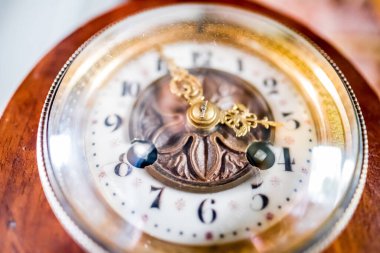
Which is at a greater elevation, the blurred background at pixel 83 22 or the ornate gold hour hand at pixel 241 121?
the blurred background at pixel 83 22

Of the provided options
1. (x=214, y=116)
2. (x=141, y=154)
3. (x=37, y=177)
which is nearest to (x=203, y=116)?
(x=214, y=116)

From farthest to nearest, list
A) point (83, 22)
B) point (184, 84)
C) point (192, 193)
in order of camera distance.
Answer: point (83, 22) < point (184, 84) < point (192, 193)

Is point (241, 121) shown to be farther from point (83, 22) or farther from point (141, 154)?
point (83, 22)

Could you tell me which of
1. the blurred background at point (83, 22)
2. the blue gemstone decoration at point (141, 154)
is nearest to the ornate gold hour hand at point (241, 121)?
the blue gemstone decoration at point (141, 154)

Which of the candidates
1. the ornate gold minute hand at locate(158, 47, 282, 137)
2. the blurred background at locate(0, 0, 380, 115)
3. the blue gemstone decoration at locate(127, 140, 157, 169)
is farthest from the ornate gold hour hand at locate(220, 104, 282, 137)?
the blurred background at locate(0, 0, 380, 115)

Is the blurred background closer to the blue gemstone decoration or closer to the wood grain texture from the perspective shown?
the wood grain texture

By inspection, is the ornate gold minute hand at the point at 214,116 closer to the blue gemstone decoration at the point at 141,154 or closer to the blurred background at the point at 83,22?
the blue gemstone decoration at the point at 141,154
